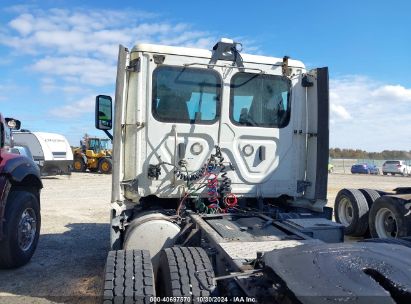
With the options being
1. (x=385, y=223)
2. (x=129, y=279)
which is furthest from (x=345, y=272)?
(x=385, y=223)

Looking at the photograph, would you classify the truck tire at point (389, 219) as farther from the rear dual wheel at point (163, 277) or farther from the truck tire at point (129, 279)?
the truck tire at point (129, 279)

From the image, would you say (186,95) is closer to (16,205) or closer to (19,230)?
(16,205)

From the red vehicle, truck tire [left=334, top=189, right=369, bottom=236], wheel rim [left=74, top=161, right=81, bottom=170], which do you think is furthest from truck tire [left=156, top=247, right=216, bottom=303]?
wheel rim [left=74, top=161, right=81, bottom=170]

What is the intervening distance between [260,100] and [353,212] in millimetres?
3568

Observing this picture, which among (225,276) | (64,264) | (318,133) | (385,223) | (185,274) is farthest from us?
(385,223)

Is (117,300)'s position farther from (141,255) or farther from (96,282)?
(96,282)

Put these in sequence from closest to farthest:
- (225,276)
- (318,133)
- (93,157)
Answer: (225,276) < (318,133) < (93,157)

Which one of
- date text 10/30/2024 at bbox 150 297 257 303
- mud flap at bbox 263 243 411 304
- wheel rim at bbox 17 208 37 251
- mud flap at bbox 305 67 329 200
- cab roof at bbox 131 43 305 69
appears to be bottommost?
wheel rim at bbox 17 208 37 251

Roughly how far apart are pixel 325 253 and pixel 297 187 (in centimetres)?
334

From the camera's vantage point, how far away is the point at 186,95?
519 centimetres

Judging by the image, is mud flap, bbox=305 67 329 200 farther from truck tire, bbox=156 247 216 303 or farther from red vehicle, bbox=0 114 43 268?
red vehicle, bbox=0 114 43 268

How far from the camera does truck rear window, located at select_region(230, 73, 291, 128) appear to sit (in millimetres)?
5340

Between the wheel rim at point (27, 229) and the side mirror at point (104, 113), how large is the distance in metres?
2.02

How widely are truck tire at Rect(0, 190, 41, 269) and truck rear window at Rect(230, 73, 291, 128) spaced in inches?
127
